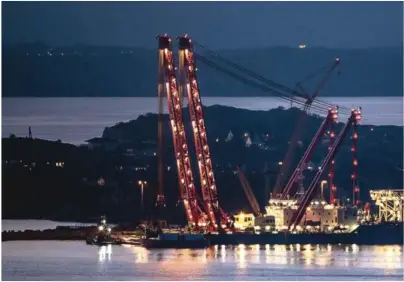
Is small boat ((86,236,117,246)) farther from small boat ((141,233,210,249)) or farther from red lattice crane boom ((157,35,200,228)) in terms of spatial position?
red lattice crane boom ((157,35,200,228))

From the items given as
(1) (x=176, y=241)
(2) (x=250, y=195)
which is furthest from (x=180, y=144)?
(2) (x=250, y=195)

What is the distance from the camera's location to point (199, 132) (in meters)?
49.0

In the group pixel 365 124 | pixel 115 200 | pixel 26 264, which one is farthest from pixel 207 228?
pixel 365 124

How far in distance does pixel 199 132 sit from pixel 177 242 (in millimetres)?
2800

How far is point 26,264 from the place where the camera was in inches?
1665

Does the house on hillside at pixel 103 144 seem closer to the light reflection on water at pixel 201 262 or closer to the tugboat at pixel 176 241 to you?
the light reflection on water at pixel 201 262

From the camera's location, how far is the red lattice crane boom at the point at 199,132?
159ft

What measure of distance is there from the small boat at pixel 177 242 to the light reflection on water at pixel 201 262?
40cm

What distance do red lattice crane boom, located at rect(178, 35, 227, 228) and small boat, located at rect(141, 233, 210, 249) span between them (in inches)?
41.6

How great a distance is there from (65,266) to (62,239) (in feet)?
26.2

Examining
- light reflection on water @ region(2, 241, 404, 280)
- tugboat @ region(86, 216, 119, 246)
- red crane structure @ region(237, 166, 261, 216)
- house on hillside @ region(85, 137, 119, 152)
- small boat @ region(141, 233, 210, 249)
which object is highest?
house on hillside @ region(85, 137, 119, 152)

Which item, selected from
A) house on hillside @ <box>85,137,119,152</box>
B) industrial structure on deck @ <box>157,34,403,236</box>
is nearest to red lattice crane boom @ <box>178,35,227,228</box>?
industrial structure on deck @ <box>157,34,403,236</box>

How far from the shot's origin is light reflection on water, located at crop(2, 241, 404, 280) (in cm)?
4025

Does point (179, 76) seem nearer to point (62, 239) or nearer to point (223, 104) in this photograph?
point (62, 239)
